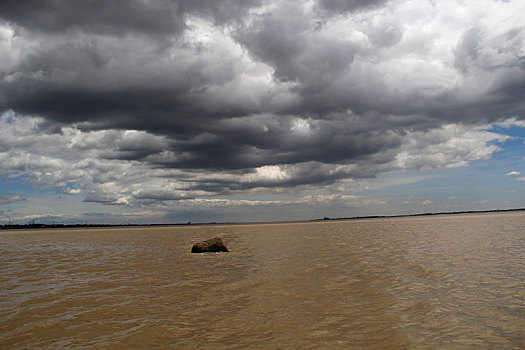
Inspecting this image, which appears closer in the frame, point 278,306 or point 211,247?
point 278,306

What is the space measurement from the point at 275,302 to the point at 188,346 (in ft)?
12.0

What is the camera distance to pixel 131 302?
397 inches

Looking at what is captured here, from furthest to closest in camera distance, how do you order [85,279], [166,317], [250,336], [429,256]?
[429,256] → [85,279] → [166,317] → [250,336]

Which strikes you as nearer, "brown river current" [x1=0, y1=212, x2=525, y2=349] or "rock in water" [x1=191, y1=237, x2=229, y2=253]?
"brown river current" [x1=0, y1=212, x2=525, y2=349]

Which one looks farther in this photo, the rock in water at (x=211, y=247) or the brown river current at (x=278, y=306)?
the rock in water at (x=211, y=247)

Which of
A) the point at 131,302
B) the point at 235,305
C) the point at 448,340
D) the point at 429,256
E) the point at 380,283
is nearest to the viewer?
the point at 448,340

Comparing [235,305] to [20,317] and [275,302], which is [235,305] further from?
[20,317]

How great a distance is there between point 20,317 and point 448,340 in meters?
10.4

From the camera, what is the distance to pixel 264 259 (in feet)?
62.0

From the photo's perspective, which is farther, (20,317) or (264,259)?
(264,259)

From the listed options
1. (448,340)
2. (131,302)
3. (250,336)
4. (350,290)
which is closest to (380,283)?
(350,290)

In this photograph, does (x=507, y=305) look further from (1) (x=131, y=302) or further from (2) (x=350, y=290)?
(1) (x=131, y=302)

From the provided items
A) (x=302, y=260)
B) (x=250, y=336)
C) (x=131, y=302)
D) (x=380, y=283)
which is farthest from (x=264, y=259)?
(x=250, y=336)

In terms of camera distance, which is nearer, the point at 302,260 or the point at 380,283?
the point at 380,283
